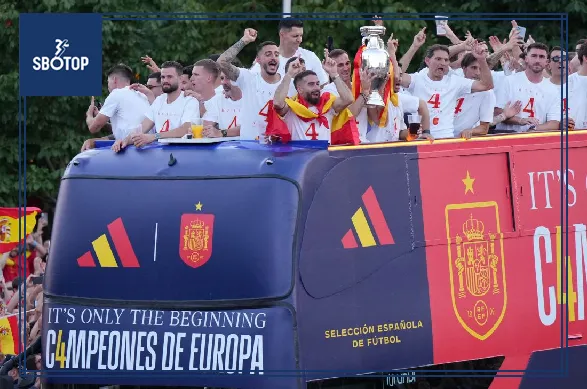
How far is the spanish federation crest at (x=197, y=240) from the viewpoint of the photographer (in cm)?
1166

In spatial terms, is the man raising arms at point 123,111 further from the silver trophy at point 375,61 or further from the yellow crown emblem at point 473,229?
the yellow crown emblem at point 473,229

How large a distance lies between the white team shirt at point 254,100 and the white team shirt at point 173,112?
41.3 inches

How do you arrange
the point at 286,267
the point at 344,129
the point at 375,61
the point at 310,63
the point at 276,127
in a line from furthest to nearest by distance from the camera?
1. the point at 310,63
2. the point at 375,61
3. the point at 344,129
4. the point at 276,127
5. the point at 286,267

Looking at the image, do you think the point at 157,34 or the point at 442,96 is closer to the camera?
the point at 442,96

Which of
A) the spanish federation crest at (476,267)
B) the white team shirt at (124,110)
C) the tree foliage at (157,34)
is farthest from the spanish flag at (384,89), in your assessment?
the tree foliage at (157,34)

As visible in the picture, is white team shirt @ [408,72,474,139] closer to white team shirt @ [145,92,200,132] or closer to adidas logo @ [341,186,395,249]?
white team shirt @ [145,92,200,132]

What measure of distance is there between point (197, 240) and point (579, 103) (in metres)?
4.79

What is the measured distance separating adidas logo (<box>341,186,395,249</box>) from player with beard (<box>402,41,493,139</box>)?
110 inches

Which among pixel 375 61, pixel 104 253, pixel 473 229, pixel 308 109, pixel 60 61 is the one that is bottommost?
pixel 104 253

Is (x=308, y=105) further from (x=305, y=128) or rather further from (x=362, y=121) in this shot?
(x=362, y=121)

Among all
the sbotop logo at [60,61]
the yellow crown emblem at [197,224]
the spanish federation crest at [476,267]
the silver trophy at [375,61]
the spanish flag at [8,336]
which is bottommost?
the spanish flag at [8,336]

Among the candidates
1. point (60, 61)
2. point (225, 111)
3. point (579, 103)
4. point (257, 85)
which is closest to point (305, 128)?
point (257, 85)

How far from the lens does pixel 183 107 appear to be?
14.7m

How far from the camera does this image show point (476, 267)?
12.7 m
